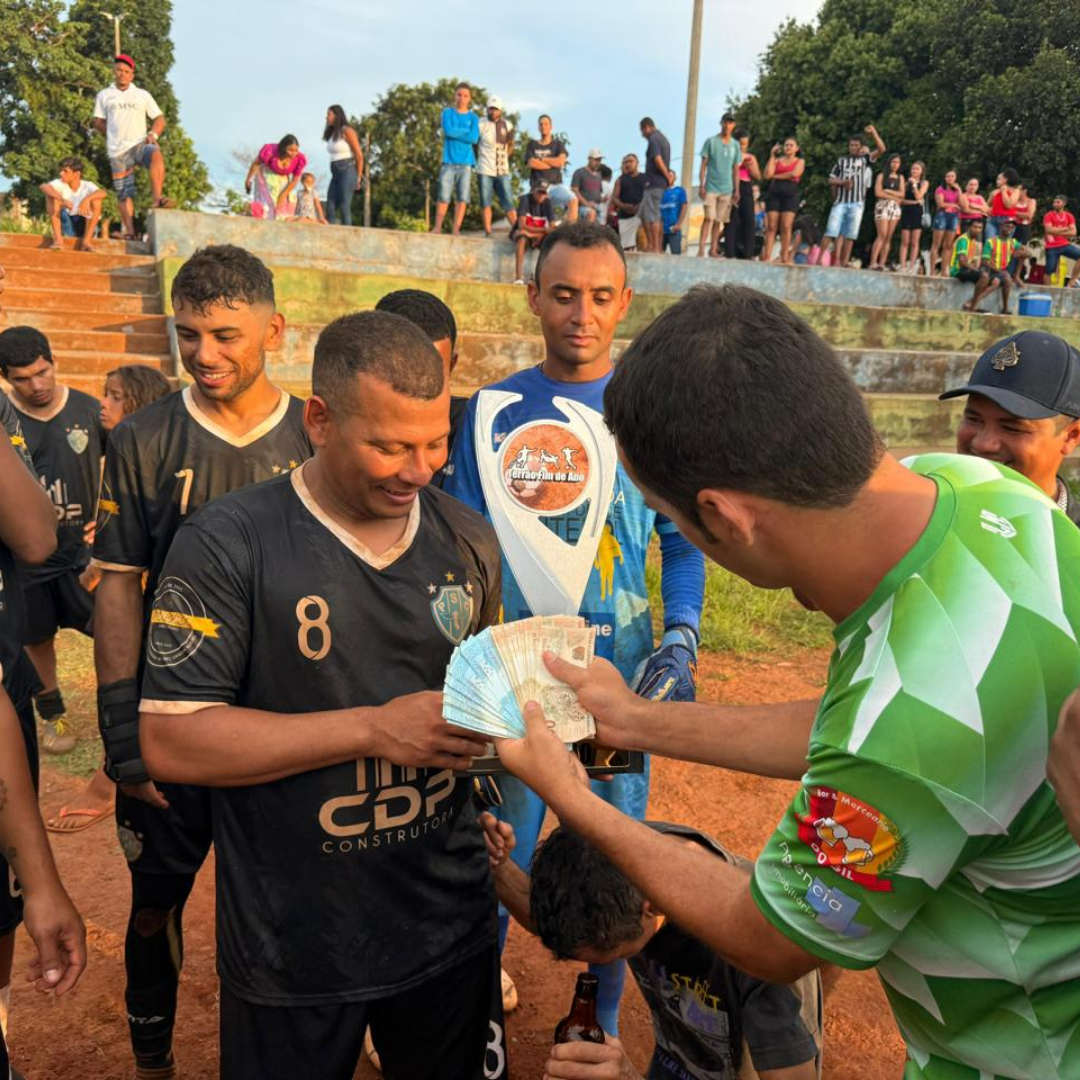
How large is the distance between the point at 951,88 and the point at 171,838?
32.2 meters

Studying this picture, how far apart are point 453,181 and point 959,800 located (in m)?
14.8

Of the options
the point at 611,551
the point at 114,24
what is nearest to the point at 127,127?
the point at 611,551

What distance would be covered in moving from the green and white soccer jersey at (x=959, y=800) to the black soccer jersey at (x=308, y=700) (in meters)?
0.97

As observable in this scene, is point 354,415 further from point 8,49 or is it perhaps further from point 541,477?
point 8,49

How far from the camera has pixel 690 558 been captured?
3.20 metres

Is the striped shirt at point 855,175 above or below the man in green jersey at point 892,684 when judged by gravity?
above

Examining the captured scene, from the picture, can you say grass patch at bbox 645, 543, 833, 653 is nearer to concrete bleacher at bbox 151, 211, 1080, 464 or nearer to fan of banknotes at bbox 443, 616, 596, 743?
concrete bleacher at bbox 151, 211, 1080, 464

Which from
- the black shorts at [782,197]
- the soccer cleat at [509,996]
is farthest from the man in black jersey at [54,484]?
the black shorts at [782,197]

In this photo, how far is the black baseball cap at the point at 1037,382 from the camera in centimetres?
325

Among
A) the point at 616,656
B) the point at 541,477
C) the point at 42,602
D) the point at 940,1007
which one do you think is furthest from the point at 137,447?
the point at 42,602

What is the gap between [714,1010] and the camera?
2305 mm

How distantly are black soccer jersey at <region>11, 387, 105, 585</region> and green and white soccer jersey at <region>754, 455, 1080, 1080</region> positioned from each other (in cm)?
530

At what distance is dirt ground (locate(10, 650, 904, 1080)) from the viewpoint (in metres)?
3.33

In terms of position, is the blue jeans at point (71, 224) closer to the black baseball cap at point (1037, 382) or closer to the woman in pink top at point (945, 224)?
the black baseball cap at point (1037, 382)
